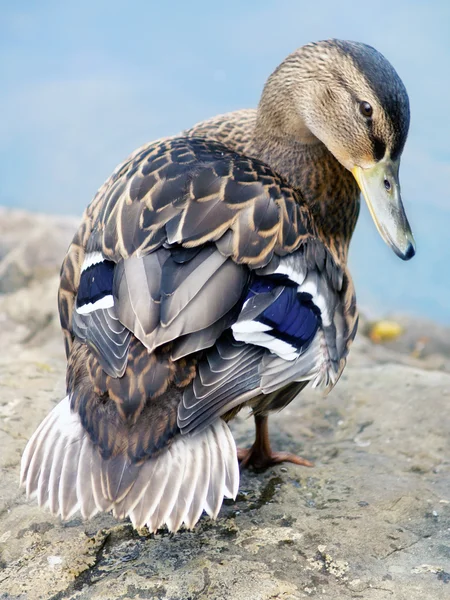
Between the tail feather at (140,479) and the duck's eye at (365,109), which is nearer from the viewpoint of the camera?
the tail feather at (140,479)

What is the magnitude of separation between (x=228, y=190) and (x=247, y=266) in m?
0.35

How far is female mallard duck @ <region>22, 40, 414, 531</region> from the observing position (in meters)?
2.22

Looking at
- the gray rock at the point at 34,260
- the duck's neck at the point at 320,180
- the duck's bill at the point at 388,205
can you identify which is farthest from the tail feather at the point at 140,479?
the gray rock at the point at 34,260

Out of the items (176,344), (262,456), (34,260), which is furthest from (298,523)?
(34,260)

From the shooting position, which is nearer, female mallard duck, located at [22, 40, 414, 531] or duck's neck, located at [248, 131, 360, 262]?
female mallard duck, located at [22, 40, 414, 531]

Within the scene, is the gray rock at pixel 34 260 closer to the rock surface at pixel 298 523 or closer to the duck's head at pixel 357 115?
the rock surface at pixel 298 523

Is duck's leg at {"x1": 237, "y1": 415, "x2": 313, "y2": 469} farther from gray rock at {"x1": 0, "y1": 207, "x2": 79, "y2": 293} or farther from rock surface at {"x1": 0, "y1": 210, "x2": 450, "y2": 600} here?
gray rock at {"x1": 0, "y1": 207, "x2": 79, "y2": 293}

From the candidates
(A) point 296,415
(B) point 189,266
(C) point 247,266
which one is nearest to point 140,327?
(B) point 189,266

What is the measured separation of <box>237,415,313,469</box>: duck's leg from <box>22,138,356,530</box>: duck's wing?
600 mm

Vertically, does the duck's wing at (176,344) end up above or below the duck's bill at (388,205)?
below

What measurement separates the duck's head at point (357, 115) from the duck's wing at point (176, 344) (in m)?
0.38

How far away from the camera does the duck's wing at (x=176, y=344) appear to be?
2.21 m

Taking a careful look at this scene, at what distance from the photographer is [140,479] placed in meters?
2.19

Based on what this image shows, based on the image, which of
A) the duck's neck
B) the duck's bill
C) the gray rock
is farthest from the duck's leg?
the gray rock
